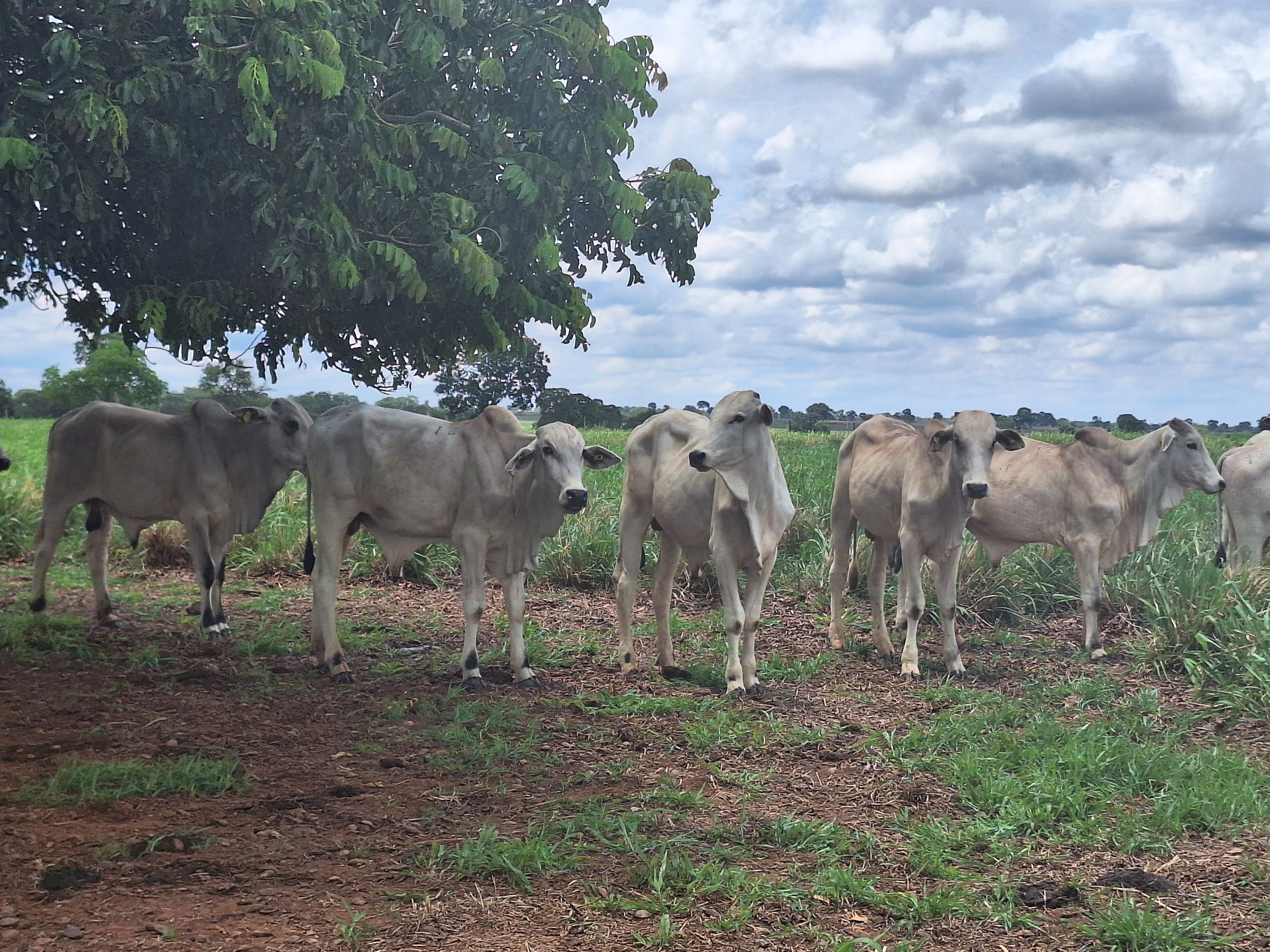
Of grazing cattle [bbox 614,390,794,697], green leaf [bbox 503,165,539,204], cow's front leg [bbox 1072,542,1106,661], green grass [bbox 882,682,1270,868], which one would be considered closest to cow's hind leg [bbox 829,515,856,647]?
grazing cattle [bbox 614,390,794,697]

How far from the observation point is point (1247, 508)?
407 inches

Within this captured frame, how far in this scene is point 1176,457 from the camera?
31.2 ft

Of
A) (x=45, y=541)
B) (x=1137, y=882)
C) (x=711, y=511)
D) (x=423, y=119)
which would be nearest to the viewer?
(x=1137, y=882)

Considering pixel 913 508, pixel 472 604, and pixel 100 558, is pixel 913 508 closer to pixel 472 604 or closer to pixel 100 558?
pixel 472 604

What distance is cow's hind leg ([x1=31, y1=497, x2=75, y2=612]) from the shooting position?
31.4 feet

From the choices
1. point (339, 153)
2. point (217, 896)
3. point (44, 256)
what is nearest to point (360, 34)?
point (339, 153)

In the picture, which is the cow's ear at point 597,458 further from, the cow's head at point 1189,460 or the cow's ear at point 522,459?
the cow's head at point 1189,460

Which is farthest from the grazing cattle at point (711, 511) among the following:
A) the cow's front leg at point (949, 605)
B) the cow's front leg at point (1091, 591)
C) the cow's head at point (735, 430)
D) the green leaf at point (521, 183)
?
the cow's front leg at point (1091, 591)

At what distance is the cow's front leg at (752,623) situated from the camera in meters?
7.78

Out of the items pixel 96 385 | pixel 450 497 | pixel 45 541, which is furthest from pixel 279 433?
pixel 96 385

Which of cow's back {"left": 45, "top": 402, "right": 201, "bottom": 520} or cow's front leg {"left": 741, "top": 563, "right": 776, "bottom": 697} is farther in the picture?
cow's back {"left": 45, "top": 402, "right": 201, "bottom": 520}

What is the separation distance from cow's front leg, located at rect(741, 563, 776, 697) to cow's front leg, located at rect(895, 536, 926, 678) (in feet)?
4.18

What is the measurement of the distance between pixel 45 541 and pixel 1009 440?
778 centimetres

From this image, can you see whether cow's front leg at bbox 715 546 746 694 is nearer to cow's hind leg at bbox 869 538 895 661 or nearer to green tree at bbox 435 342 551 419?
cow's hind leg at bbox 869 538 895 661
